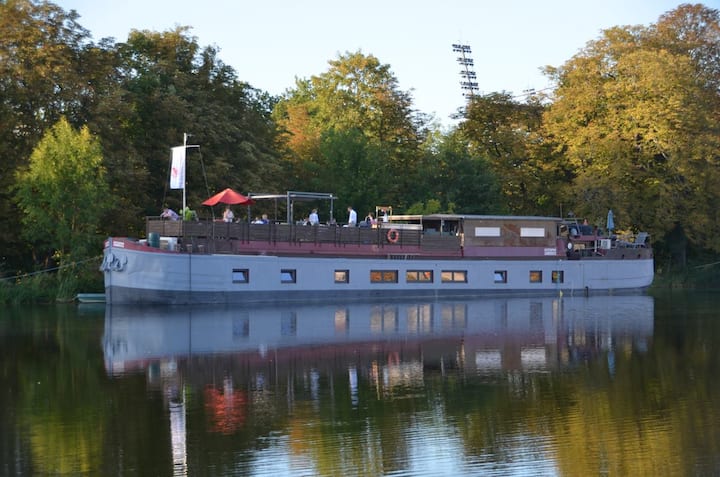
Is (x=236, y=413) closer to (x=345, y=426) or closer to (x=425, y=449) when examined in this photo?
(x=345, y=426)

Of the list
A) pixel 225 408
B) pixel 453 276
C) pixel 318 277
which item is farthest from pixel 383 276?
pixel 225 408

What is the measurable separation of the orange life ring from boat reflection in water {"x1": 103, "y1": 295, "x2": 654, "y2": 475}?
Result: 6.66 meters

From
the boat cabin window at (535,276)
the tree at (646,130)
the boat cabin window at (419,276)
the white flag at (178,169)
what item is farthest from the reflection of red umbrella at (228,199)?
the tree at (646,130)

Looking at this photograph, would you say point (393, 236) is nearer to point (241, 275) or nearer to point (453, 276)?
point (453, 276)

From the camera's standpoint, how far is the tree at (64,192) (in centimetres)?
4806

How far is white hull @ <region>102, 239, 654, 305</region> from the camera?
42.5 metres

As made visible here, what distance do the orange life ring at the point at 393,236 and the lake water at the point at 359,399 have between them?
15406 mm

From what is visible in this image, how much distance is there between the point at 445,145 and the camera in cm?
6931

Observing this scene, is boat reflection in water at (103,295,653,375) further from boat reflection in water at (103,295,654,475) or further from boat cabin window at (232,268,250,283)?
boat cabin window at (232,268,250,283)

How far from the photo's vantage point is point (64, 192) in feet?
159

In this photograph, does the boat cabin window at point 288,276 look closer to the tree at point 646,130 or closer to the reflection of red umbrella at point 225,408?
the tree at point 646,130

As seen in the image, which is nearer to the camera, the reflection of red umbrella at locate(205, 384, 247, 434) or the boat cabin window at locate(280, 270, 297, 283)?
the reflection of red umbrella at locate(205, 384, 247, 434)

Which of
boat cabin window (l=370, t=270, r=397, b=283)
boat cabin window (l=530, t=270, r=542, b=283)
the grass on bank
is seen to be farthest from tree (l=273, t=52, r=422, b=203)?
the grass on bank

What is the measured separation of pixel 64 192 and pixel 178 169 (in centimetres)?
674
